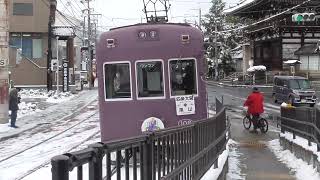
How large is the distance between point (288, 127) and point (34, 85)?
159 ft

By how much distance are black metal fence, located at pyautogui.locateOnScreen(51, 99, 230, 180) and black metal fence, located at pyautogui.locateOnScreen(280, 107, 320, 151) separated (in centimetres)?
322

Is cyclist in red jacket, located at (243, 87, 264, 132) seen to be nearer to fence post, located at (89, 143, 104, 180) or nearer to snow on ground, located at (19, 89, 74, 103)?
fence post, located at (89, 143, 104, 180)

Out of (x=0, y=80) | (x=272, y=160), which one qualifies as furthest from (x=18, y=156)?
(x=0, y=80)

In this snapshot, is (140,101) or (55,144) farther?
(55,144)

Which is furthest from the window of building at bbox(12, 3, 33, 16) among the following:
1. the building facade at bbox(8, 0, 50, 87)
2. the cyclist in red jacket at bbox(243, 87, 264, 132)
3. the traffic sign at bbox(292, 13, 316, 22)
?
the cyclist in red jacket at bbox(243, 87, 264, 132)

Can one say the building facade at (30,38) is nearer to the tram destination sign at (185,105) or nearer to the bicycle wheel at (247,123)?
the bicycle wheel at (247,123)

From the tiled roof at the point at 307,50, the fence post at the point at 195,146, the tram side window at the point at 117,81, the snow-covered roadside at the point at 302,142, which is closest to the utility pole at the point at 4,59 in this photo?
the tram side window at the point at 117,81

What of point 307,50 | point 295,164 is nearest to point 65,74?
point 307,50

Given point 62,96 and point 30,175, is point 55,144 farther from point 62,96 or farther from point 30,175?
point 62,96

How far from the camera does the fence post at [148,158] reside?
520 centimetres

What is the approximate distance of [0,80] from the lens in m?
23.8

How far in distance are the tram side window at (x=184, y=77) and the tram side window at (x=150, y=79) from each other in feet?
1.02

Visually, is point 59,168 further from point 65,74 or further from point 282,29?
point 282,29

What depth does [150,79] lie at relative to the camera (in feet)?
40.9
